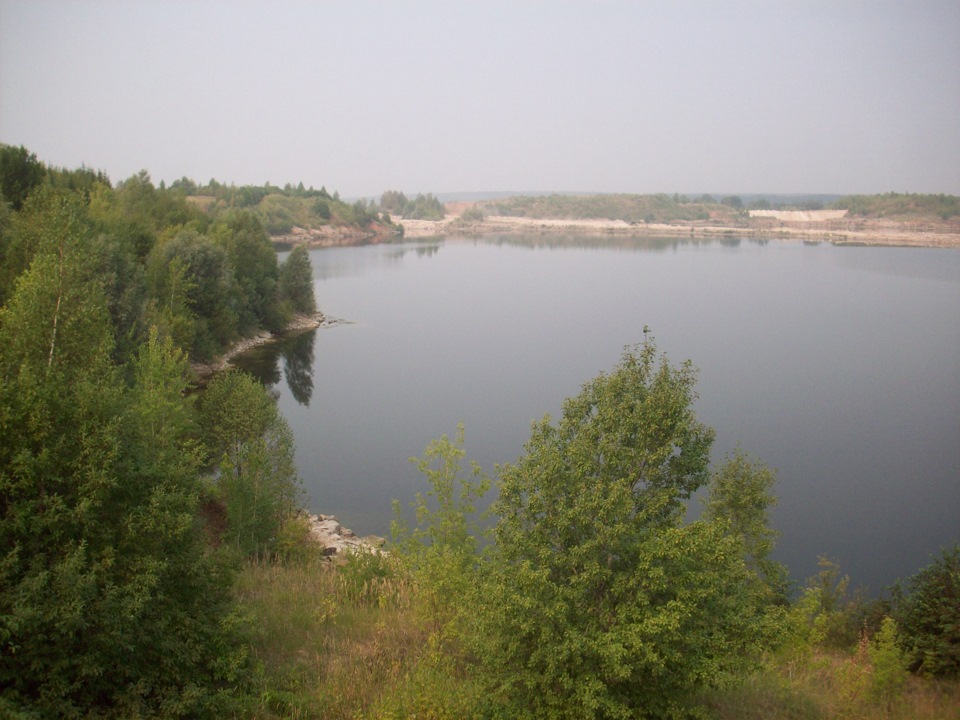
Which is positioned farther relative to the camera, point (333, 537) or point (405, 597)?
point (333, 537)

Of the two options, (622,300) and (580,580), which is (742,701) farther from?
(622,300)

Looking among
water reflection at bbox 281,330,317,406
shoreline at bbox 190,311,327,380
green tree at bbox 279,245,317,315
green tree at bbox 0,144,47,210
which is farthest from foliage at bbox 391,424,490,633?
green tree at bbox 279,245,317,315

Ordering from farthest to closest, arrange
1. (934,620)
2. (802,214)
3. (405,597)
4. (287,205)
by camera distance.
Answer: (802,214)
(287,205)
(934,620)
(405,597)

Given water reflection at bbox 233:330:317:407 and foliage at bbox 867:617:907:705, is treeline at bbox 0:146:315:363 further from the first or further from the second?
foliage at bbox 867:617:907:705

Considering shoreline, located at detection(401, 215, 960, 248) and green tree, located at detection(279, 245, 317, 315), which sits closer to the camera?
green tree, located at detection(279, 245, 317, 315)

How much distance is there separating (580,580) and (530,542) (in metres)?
0.51

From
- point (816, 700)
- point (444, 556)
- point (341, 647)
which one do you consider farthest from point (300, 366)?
point (816, 700)

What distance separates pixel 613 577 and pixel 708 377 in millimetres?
26832

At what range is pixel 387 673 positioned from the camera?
6.71 metres

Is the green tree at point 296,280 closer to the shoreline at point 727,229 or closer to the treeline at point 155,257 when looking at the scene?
the treeline at point 155,257

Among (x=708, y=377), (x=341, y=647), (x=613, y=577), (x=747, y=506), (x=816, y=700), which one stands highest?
(x=613, y=577)

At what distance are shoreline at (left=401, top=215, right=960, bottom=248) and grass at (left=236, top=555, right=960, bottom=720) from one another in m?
99.1

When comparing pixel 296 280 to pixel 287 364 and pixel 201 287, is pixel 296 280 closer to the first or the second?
pixel 287 364

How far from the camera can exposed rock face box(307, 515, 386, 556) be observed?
1473cm
